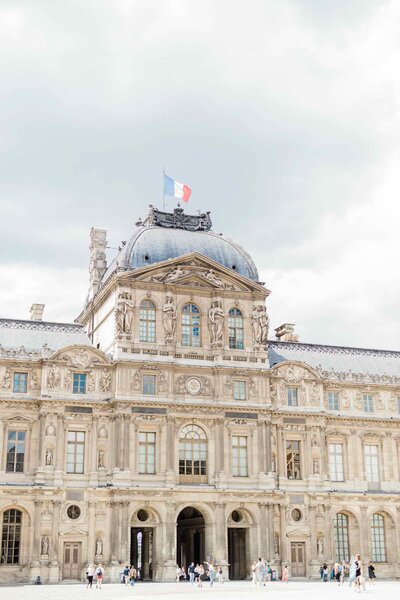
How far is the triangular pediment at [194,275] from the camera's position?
194ft

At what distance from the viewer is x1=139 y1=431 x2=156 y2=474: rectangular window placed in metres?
55.9

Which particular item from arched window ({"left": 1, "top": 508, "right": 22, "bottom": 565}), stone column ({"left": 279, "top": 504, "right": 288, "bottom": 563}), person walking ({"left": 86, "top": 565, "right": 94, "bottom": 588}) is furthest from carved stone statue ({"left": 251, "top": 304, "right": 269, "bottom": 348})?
arched window ({"left": 1, "top": 508, "right": 22, "bottom": 565})

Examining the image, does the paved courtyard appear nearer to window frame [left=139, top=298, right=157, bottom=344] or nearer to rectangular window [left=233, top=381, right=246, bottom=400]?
rectangular window [left=233, top=381, right=246, bottom=400]

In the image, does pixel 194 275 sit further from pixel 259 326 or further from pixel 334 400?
pixel 334 400

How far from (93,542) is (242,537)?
1103 centimetres

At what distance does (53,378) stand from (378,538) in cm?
2695

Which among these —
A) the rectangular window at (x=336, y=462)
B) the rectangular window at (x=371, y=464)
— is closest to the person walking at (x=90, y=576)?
the rectangular window at (x=336, y=462)

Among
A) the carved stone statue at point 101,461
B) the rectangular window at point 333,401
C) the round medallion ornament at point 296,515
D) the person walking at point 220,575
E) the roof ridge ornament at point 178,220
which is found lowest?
the person walking at point 220,575

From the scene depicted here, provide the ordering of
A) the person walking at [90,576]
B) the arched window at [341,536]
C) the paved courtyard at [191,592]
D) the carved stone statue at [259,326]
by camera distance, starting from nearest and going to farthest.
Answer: the paved courtyard at [191,592] < the person walking at [90,576] < the arched window at [341,536] < the carved stone statue at [259,326]

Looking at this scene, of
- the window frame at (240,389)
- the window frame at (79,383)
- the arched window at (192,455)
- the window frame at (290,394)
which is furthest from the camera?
the window frame at (290,394)

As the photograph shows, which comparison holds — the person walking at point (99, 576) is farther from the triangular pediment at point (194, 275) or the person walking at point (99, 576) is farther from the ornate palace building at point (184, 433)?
the triangular pediment at point (194, 275)

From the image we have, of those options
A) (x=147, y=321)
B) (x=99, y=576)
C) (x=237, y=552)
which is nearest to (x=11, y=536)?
(x=99, y=576)

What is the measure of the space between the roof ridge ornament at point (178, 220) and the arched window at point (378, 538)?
25648 millimetres

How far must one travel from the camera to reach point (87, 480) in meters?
54.8
